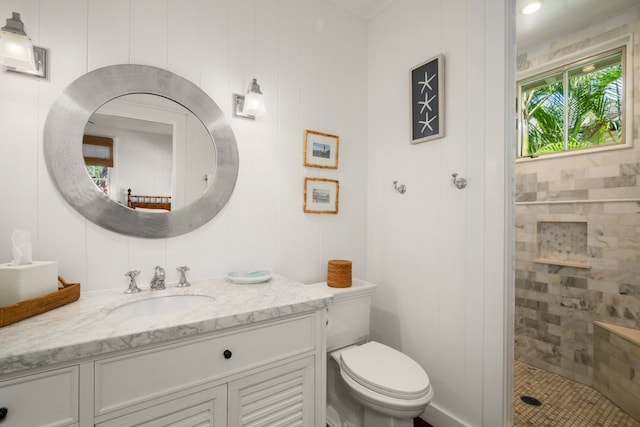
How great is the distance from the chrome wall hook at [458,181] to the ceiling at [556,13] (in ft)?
4.56

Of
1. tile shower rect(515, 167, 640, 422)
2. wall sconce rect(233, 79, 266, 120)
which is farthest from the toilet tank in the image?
tile shower rect(515, 167, 640, 422)

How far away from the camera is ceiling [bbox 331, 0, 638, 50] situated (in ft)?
6.77

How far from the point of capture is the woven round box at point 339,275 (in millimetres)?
1802

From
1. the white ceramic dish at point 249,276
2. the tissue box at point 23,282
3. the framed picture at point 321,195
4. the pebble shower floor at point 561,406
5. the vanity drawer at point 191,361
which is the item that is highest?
the framed picture at point 321,195

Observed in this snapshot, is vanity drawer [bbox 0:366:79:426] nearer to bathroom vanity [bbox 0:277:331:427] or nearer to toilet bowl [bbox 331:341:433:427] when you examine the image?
bathroom vanity [bbox 0:277:331:427]

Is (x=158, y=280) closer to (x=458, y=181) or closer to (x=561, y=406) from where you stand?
(x=458, y=181)

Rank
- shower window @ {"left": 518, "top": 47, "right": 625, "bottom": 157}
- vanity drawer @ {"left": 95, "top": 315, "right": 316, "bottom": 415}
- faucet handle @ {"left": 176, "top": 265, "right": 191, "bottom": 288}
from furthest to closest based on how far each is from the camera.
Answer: shower window @ {"left": 518, "top": 47, "right": 625, "bottom": 157}, faucet handle @ {"left": 176, "top": 265, "right": 191, "bottom": 288}, vanity drawer @ {"left": 95, "top": 315, "right": 316, "bottom": 415}

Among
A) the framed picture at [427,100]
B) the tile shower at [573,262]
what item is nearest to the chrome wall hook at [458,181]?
the framed picture at [427,100]

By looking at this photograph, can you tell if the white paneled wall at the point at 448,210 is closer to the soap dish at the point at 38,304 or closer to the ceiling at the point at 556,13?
the ceiling at the point at 556,13

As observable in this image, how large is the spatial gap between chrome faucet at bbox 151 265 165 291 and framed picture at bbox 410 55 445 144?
1.66 m

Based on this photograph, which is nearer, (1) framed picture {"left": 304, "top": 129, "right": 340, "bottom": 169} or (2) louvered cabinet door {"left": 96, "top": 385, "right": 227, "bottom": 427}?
(2) louvered cabinet door {"left": 96, "top": 385, "right": 227, "bottom": 427}

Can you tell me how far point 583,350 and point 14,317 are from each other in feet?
11.0

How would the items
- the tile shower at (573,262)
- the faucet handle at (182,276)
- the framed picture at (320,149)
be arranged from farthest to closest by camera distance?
the tile shower at (573,262) → the framed picture at (320,149) → the faucet handle at (182,276)

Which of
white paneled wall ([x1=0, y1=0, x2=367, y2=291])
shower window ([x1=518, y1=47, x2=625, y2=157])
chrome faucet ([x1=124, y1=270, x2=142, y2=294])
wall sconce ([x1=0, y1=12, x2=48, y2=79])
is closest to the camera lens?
wall sconce ([x1=0, y1=12, x2=48, y2=79])
